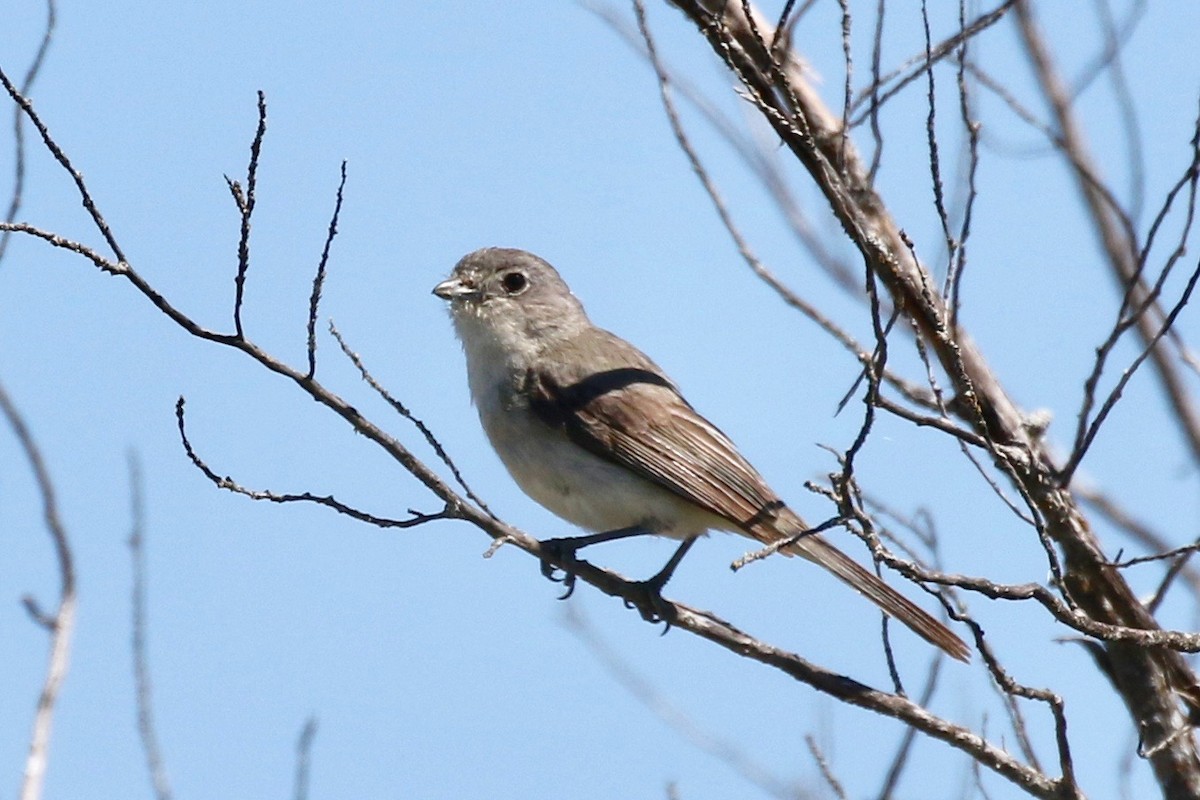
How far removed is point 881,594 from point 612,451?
1.34 meters

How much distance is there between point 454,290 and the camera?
7.62 meters

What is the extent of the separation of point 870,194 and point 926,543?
1.33 meters

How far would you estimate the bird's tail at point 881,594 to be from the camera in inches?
236

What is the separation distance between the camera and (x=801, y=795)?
5.91 meters

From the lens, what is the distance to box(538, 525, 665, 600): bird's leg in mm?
5852

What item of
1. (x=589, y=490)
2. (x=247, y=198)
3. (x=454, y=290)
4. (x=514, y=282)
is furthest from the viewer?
(x=514, y=282)

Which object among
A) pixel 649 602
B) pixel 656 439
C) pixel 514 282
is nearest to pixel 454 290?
pixel 514 282

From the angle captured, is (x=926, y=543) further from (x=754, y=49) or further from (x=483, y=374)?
(x=483, y=374)

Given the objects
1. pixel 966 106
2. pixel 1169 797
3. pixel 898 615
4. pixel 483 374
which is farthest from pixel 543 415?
pixel 1169 797

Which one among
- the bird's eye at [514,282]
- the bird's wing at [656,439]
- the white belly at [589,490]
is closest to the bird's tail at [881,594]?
the bird's wing at [656,439]

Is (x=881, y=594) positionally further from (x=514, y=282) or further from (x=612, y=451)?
(x=514, y=282)

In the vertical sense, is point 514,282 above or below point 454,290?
above

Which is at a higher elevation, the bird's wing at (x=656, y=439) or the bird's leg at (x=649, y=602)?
the bird's wing at (x=656, y=439)

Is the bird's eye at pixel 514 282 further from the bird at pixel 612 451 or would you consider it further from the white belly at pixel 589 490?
the white belly at pixel 589 490
